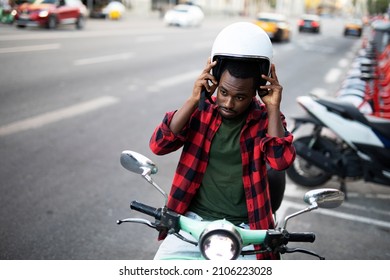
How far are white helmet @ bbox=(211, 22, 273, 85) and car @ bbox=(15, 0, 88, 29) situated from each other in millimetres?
17475

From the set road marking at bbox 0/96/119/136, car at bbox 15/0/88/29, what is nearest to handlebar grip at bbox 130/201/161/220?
road marking at bbox 0/96/119/136

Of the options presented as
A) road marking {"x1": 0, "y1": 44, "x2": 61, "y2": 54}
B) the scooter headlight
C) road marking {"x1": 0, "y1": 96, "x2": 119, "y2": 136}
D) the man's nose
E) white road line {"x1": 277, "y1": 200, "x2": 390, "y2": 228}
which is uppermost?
the man's nose

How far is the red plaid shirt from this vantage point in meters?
1.94

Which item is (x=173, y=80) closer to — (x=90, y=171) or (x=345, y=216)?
(x=90, y=171)

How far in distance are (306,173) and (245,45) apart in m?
3.08

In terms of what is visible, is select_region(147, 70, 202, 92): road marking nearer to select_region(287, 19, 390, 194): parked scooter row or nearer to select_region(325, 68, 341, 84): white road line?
select_region(325, 68, 341, 84): white road line

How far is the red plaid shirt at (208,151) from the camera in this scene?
194 centimetres

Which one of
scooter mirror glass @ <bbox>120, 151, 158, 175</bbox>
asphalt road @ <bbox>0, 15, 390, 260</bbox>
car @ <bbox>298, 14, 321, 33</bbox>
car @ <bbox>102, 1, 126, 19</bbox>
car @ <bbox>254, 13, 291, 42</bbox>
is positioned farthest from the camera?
car @ <bbox>298, 14, 321, 33</bbox>

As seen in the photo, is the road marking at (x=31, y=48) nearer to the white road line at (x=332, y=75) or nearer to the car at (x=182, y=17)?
the white road line at (x=332, y=75)

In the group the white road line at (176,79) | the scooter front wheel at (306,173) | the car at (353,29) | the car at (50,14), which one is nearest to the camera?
the scooter front wheel at (306,173)

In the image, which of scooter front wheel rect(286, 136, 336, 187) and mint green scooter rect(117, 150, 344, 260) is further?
scooter front wheel rect(286, 136, 336, 187)

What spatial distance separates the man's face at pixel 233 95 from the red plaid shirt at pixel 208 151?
0.43ft

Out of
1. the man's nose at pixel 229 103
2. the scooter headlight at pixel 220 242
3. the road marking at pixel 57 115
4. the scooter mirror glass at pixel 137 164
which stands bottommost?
the road marking at pixel 57 115

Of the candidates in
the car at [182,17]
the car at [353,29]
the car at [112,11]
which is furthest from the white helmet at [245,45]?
the car at [353,29]
